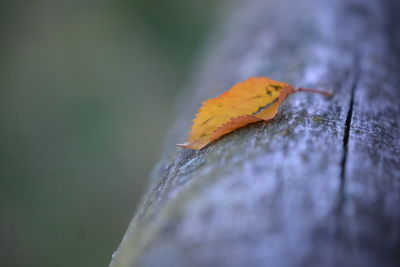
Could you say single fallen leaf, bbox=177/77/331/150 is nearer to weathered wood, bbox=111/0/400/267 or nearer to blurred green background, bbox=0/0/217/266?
weathered wood, bbox=111/0/400/267

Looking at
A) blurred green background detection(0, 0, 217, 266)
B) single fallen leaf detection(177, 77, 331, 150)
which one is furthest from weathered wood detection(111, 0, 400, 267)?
blurred green background detection(0, 0, 217, 266)

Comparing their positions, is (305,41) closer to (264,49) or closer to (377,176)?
(264,49)

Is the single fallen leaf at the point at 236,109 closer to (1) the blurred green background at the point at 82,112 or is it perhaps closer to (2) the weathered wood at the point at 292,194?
(2) the weathered wood at the point at 292,194

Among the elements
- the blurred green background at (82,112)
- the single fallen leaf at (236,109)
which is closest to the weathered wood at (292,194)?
the single fallen leaf at (236,109)

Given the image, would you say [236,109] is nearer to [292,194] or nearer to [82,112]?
[292,194]

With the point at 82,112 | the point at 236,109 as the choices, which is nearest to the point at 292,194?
the point at 236,109
